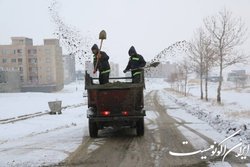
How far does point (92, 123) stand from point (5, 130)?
5566 mm

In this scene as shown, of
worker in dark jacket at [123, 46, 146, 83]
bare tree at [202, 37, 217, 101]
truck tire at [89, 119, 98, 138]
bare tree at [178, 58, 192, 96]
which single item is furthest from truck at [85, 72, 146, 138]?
bare tree at [178, 58, 192, 96]

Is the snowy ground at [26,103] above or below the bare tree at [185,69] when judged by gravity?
below

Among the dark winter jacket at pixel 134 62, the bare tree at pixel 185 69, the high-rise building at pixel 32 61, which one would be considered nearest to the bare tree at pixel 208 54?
the bare tree at pixel 185 69

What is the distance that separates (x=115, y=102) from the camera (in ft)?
39.4

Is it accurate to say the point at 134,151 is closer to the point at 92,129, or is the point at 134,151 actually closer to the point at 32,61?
the point at 92,129

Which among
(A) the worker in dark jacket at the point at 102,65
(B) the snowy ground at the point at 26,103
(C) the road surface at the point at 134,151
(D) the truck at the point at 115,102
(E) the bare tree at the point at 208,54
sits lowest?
(B) the snowy ground at the point at 26,103

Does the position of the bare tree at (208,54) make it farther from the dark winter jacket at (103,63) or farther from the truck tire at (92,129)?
the truck tire at (92,129)

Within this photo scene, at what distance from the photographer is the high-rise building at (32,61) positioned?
389ft

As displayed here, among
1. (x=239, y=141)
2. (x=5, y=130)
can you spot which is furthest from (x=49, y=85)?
(x=239, y=141)

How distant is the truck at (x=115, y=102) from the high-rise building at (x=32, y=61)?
10588 centimetres

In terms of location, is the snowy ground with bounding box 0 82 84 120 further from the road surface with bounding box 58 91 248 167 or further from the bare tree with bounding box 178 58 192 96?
the road surface with bounding box 58 91 248 167

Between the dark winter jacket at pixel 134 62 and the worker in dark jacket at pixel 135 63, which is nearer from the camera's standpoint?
the worker in dark jacket at pixel 135 63

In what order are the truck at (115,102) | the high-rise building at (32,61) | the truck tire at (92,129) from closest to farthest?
the truck at (115,102)
the truck tire at (92,129)
the high-rise building at (32,61)

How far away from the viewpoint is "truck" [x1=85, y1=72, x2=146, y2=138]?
1188cm
